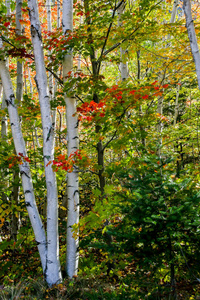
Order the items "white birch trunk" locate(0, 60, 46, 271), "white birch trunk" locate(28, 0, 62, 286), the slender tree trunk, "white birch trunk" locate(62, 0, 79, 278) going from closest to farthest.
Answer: "white birch trunk" locate(28, 0, 62, 286), "white birch trunk" locate(0, 60, 46, 271), "white birch trunk" locate(62, 0, 79, 278), the slender tree trunk

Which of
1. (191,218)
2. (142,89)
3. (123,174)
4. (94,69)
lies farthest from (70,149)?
(191,218)

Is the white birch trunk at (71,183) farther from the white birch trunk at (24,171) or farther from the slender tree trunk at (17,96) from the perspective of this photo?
the slender tree trunk at (17,96)

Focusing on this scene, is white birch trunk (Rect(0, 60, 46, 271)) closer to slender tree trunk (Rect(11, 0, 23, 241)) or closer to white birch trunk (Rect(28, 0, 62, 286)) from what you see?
white birch trunk (Rect(28, 0, 62, 286))

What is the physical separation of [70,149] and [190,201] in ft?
5.58

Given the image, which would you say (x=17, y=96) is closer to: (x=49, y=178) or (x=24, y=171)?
(x=24, y=171)

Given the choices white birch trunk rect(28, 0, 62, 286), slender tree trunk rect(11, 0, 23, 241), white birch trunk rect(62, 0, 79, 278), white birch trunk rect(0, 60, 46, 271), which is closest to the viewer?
white birch trunk rect(28, 0, 62, 286)

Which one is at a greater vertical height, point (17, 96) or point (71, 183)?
point (17, 96)

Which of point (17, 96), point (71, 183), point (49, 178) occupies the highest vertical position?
point (17, 96)

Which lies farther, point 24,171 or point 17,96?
point 17,96

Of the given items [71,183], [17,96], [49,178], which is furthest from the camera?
[17,96]

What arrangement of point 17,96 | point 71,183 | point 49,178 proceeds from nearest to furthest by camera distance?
point 49,178
point 71,183
point 17,96

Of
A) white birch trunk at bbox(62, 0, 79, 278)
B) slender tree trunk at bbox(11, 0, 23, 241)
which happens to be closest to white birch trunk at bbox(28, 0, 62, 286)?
white birch trunk at bbox(62, 0, 79, 278)

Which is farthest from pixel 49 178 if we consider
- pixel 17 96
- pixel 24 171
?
pixel 17 96

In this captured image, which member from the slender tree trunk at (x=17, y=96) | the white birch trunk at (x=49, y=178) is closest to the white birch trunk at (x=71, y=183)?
the white birch trunk at (x=49, y=178)
